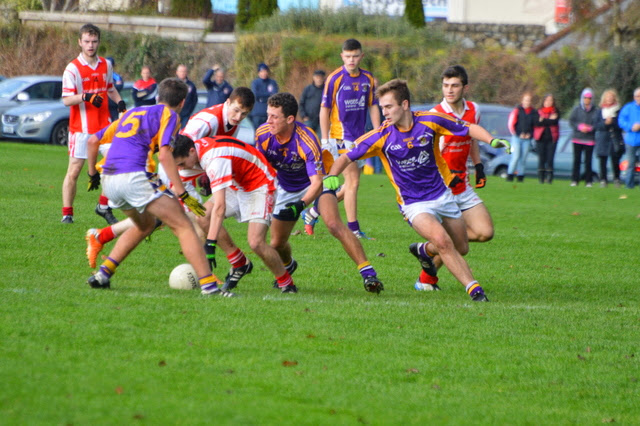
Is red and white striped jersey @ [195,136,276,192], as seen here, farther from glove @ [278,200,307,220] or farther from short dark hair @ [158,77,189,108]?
short dark hair @ [158,77,189,108]

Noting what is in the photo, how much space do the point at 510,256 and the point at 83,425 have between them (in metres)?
7.44

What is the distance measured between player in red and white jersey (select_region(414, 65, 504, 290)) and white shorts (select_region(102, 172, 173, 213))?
8.90 feet

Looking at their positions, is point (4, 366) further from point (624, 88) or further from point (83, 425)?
point (624, 88)

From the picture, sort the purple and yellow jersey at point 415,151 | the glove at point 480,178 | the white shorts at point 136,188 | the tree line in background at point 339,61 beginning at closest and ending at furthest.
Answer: the white shorts at point 136,188 → the purple and yellow jersey at point 415,151 → the glove at point 480,178 → the tree line in background at point 339,61

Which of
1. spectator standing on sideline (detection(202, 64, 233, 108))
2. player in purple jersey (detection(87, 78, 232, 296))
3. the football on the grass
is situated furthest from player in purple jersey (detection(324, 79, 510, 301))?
spectator standing on sideline (detection(202, 64, 233, 108))

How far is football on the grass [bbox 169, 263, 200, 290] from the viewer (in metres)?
7.89

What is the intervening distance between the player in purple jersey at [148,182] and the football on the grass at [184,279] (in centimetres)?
41

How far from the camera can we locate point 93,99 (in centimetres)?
1110

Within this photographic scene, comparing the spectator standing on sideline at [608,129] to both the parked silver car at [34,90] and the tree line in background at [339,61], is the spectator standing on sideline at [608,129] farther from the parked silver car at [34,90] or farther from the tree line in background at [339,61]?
the parked silver car at [34,90]

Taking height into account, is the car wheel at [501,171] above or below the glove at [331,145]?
below

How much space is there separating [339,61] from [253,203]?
2340cm

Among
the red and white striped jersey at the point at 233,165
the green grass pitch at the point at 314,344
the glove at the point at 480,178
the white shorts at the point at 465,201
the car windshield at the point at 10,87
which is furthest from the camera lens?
the car windshield at the point at 10,87

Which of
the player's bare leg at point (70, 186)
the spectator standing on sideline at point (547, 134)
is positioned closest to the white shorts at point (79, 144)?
the player's bare leg at point (70, 186)

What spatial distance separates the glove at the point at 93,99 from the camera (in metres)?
11.1
